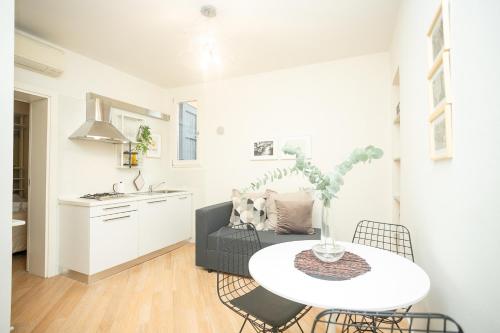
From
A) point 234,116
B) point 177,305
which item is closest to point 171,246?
point 177,305

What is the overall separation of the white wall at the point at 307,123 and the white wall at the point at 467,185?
1568 millimetres

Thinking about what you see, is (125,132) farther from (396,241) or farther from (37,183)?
(396,241)

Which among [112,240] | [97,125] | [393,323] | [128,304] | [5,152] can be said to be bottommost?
[128,304]

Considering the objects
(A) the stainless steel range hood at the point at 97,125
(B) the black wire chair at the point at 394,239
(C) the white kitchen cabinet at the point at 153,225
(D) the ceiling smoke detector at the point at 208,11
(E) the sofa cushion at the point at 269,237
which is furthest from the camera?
(C) the white kitchen cabinet at the point at 153,225

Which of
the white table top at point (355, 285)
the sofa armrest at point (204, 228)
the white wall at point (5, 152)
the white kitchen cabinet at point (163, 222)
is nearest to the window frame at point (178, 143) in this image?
the white kitchen cabinet at point (163, 222)

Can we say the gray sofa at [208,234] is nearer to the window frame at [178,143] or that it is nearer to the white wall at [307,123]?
the white wall at [307,123]

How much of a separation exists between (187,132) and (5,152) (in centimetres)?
299

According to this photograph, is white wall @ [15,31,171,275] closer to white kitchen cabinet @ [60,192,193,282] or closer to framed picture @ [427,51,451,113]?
white kitchen cabinet @ [60,192,193,282]

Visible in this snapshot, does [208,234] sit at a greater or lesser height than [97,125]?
lesser

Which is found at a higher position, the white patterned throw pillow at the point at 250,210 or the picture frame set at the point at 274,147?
the picture frame set at the point at 274,147

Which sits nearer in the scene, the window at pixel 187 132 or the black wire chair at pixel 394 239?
the black wire chair at pixel 394 239

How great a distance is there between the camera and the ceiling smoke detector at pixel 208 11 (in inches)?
86.7

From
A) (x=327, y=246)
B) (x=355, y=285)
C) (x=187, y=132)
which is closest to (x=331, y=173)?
(x=327, y=246)

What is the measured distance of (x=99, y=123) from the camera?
3004 millimetres
